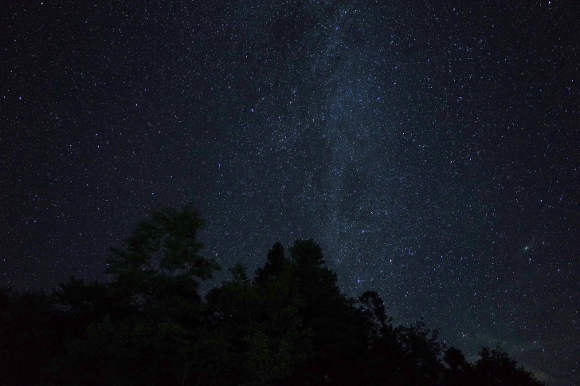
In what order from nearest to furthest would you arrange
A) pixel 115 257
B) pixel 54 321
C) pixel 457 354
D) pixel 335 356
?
pixel 115 257 < pixel 54 321 < pixel 335 356 < pixel 457 354

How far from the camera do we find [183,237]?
2364cm

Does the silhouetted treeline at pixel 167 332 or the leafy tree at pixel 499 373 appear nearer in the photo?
the silhouetted treeline at pixel 167 332

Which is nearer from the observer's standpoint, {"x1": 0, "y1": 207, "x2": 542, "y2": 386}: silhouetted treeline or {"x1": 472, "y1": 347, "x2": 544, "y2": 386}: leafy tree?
{"x1": 0, "y1": 207, "x2": 542, "y2": 386}: silhouetted treeline

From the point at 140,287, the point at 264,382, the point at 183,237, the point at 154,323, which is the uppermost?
the point at 183,237

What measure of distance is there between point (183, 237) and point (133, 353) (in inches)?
214

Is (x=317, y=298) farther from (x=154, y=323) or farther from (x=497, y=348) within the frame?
(x=497, y=348)

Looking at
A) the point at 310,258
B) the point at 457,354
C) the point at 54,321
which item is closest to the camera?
the point at 54,321

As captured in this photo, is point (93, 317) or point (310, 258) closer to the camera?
point (93, 317)

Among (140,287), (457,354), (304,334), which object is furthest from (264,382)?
(457,354)

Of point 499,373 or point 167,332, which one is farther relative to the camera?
point 499,373

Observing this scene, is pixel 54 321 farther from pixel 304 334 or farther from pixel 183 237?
pixel 304 334

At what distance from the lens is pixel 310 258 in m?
36.0

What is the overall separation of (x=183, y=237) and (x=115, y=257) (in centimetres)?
335

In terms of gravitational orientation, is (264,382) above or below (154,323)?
below
